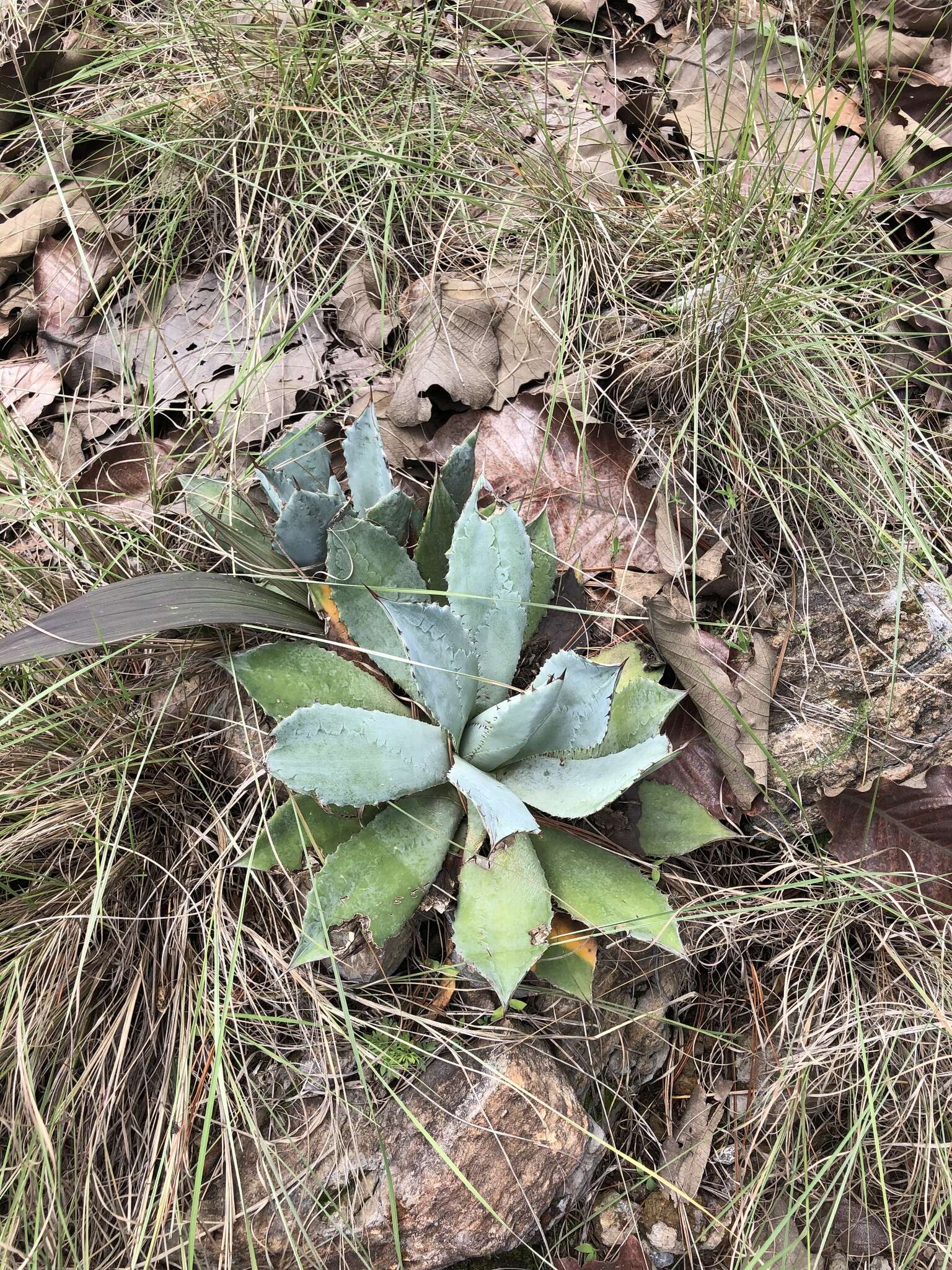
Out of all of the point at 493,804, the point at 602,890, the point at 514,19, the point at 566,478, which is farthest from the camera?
the point at 514,19

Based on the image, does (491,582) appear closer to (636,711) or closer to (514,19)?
(636,711)

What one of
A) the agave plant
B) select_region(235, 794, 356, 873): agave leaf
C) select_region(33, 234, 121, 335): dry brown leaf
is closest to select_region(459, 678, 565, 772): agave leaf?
the agave plant

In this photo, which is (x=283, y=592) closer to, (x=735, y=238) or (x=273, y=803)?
(x=273, y=803)

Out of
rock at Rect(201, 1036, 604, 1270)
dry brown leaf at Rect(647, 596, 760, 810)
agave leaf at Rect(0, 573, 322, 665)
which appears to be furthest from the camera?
dry brown leaf at Rect(647, 596, 760, 810)

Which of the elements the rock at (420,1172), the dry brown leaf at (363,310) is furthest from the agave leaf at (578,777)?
the dry brown leaf at (363,310)

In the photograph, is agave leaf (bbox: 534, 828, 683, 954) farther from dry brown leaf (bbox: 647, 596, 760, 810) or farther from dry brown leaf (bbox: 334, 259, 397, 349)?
dry brown leaf (bbox: 334, 259, 397, 349)

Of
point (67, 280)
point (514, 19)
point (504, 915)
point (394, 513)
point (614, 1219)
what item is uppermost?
point (514, 19)

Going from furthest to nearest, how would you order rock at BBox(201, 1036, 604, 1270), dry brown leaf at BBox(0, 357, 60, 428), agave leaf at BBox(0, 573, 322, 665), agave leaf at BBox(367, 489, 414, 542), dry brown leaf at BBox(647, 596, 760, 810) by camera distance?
dry brown leaf at BBox(0, 357, 60, 428), dry brown leaf at BBox(647, 596, 760, 810), agave leaf at BBox(367, 489, 414, 542), rock at BBox(201, 1036, 604, 1270), agave leaf at BBox(0, 573, 322, 665)

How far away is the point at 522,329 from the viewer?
71.4 inches

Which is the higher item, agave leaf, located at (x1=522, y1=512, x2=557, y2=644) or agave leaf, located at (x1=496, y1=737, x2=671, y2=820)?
agave leaf, located at (x1=522, y1=512, x2=557, y2=644)

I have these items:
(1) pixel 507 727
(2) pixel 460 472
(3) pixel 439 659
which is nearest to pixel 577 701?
(1) pixel 507 727

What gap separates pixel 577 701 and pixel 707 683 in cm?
31

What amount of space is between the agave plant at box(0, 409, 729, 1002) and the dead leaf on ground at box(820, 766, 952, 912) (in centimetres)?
30

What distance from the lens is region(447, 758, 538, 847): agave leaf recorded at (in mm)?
1229
